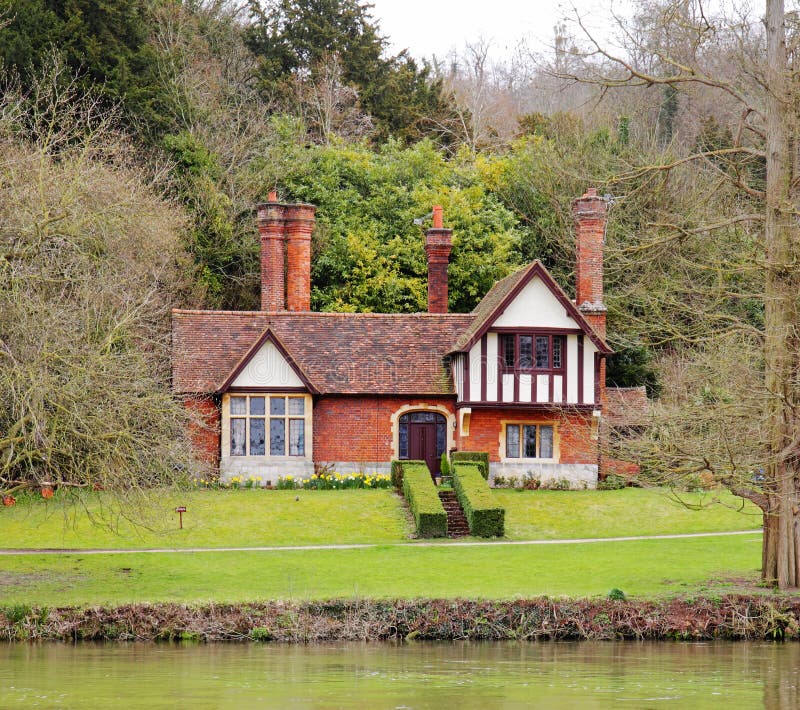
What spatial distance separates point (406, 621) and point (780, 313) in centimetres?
822

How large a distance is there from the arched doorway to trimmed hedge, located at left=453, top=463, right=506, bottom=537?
4.33 metres

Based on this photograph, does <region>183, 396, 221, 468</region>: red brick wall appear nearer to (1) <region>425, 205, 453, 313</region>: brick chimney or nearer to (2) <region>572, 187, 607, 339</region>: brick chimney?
(1) <region>425, 205, 453, 313</region>: brick chimney

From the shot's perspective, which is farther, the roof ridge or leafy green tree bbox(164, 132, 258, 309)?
leafy green tree bbox(164, 132, 258, 309)

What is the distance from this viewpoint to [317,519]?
2959cm

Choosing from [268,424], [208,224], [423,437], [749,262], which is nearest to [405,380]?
[423,437]

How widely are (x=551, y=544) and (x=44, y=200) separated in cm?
1283

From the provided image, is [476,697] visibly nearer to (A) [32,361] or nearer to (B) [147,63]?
(A) [32,361]

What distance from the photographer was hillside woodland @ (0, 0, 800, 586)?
20.7 m

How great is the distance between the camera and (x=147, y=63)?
4375 centimetres

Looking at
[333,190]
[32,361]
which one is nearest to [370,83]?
[333,190]

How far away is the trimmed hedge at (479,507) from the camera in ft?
92.8

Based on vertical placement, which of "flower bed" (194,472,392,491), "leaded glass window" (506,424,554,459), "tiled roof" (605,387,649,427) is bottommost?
"flower bed" (194,472,392,491)

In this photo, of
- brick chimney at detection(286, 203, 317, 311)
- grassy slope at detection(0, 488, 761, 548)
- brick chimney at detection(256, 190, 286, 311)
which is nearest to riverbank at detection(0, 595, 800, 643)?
grassy slope at detection(0, 488, 761, 548)

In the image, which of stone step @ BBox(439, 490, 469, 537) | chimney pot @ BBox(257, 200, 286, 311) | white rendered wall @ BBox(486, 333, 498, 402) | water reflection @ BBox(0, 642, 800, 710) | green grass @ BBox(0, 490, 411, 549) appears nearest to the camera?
water reflection @ BBox(0, 642, 800, 710)
